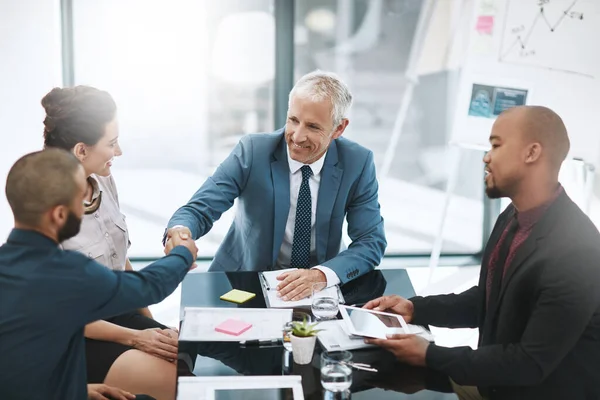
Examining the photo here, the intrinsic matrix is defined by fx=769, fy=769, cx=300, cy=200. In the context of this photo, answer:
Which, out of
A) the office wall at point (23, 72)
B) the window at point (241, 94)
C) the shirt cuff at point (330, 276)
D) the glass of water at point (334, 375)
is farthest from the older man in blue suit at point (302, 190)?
the window at point (241, 94)

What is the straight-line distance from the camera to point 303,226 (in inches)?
111

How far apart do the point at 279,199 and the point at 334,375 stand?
1.15 metres

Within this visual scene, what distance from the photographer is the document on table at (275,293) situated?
228 cm

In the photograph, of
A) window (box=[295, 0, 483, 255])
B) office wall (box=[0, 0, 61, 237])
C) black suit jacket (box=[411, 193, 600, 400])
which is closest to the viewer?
black suit jacket (box=[411, 193, 600, 400])

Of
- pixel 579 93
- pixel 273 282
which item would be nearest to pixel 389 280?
pixel 273 282

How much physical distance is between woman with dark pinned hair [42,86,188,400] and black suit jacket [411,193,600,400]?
2.82 ft

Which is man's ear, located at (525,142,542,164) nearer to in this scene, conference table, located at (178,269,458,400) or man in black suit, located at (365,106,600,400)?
man in black suit, located at (365,106,600,400)

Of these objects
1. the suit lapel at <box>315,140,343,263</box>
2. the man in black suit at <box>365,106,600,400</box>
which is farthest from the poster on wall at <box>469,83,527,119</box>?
the man in black suit at <box>365,106,600,400</box>

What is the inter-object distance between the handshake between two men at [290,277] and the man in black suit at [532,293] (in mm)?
342

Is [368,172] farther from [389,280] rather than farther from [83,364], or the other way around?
[83,364]

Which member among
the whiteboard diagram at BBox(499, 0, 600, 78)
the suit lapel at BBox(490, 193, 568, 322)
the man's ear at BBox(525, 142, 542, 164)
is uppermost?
the whiteboard diagram at BBox(499, 0, 600, 78)

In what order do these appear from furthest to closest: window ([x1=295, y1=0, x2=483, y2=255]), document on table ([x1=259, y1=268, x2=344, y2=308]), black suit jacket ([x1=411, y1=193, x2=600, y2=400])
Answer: window ([x1=295, y1=0, x2=483, y2=255]) < document on table ([x1=259, y1=268, x2=344, y2=308]) < black suit jacket ([x1=411, y1=193, x2=600, y2=400])

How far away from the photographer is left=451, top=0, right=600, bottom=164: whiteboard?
3.78 meters

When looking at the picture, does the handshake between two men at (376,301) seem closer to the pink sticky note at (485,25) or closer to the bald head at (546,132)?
the bald head at (546,132)
